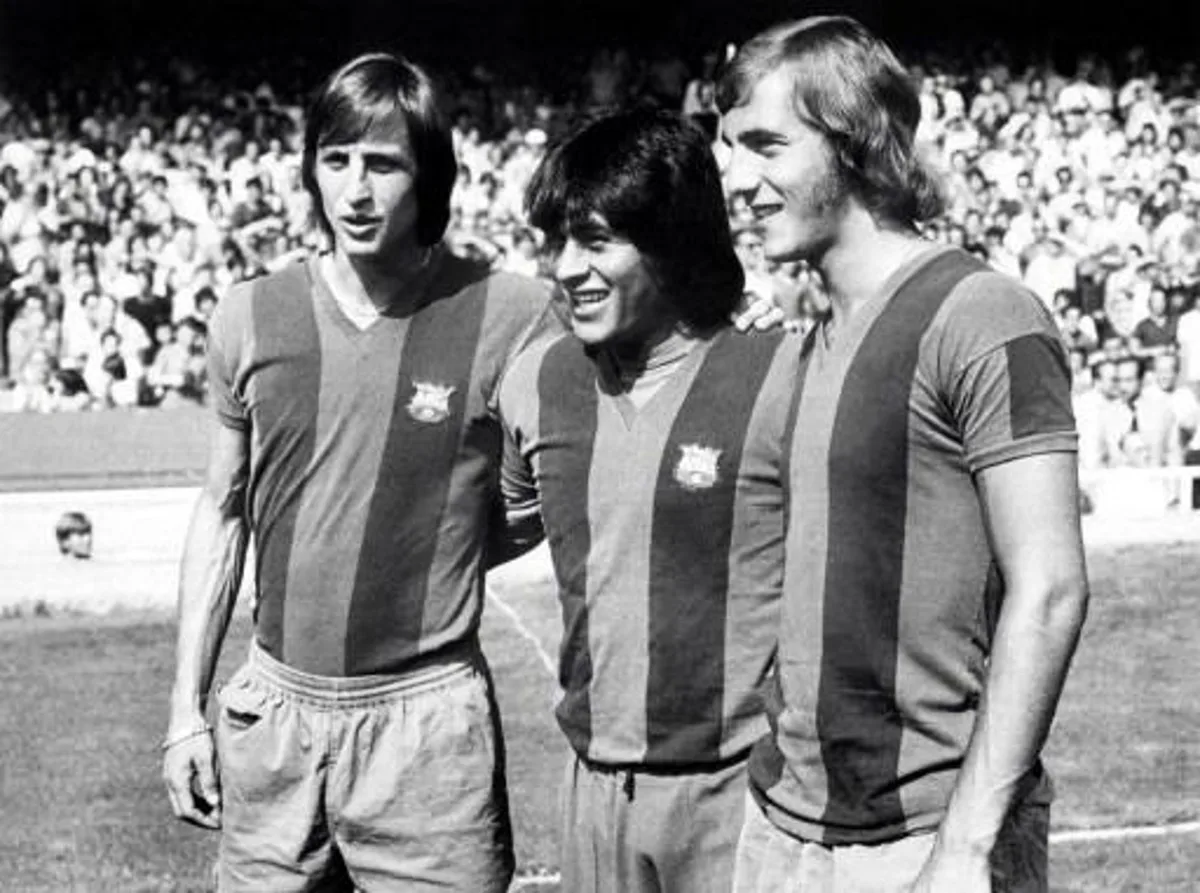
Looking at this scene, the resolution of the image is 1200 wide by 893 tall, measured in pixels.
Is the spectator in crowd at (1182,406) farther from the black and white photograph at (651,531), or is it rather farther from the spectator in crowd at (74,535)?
the black and white photograph at (651,531)

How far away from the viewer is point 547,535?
3666mm

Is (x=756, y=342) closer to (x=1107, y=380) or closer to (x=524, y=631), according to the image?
(x=524, y=631)

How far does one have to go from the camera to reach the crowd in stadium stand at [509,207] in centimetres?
1523

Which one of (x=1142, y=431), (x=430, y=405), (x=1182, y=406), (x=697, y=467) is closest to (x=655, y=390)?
(x=697, y=467)

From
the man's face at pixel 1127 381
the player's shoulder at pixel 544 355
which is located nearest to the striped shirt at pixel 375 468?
the player's shoulder at pixel 544 355

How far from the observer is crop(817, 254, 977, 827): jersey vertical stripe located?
8.96 ft

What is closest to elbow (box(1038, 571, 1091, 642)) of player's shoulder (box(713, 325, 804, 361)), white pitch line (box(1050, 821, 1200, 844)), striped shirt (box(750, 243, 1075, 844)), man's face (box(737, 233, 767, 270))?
striped shirt (box(750, 243, 1075, 844))

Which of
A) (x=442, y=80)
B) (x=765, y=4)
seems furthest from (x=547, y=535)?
(x=765, y=4)

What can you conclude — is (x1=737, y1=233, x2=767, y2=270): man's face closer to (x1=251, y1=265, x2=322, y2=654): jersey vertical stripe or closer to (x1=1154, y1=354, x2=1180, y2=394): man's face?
(x1=1154, y1=354, x2=1180, y2=394): man's face

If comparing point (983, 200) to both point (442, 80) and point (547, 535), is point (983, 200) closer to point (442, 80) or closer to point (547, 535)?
point (442, 80)

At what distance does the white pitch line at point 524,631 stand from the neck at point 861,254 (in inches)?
242

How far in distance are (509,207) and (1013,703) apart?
16.6 m

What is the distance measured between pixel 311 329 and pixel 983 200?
15826 mm

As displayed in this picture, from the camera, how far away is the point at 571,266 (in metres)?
3.54
